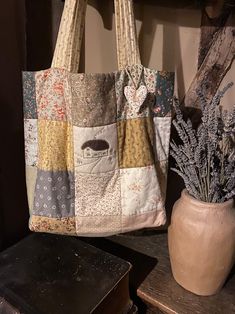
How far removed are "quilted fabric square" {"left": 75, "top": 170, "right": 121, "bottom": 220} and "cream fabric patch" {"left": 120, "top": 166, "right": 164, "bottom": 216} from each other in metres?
0.02

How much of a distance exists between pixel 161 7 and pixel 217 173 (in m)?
0.43

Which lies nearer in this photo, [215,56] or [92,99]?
[92,99]

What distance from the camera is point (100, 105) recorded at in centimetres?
61

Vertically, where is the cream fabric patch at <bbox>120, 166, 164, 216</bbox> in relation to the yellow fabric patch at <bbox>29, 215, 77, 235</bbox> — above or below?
above

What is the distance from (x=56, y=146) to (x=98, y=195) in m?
0.14

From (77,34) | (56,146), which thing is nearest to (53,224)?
(56,146)

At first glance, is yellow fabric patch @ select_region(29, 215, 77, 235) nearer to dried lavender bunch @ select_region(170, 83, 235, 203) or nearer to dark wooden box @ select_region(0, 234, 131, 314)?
dark wooden box @ select_region(0, 234, 131, 314)

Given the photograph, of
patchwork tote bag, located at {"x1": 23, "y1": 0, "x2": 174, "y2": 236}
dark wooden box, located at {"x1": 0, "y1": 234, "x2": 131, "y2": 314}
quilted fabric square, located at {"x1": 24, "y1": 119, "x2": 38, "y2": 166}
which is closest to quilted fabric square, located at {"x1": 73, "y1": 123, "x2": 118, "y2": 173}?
patchwork tote bag, located at {"x1": 23, "y1": 0, "x2": 174, "y2": 236}

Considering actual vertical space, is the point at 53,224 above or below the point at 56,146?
below

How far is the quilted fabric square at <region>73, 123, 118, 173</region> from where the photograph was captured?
2.02 feet

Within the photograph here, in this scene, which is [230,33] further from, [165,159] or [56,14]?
[56,14]

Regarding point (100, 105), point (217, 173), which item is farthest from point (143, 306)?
point (100, 105)

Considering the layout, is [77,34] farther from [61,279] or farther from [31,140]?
[61,279]

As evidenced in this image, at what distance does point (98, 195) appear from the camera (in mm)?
663
